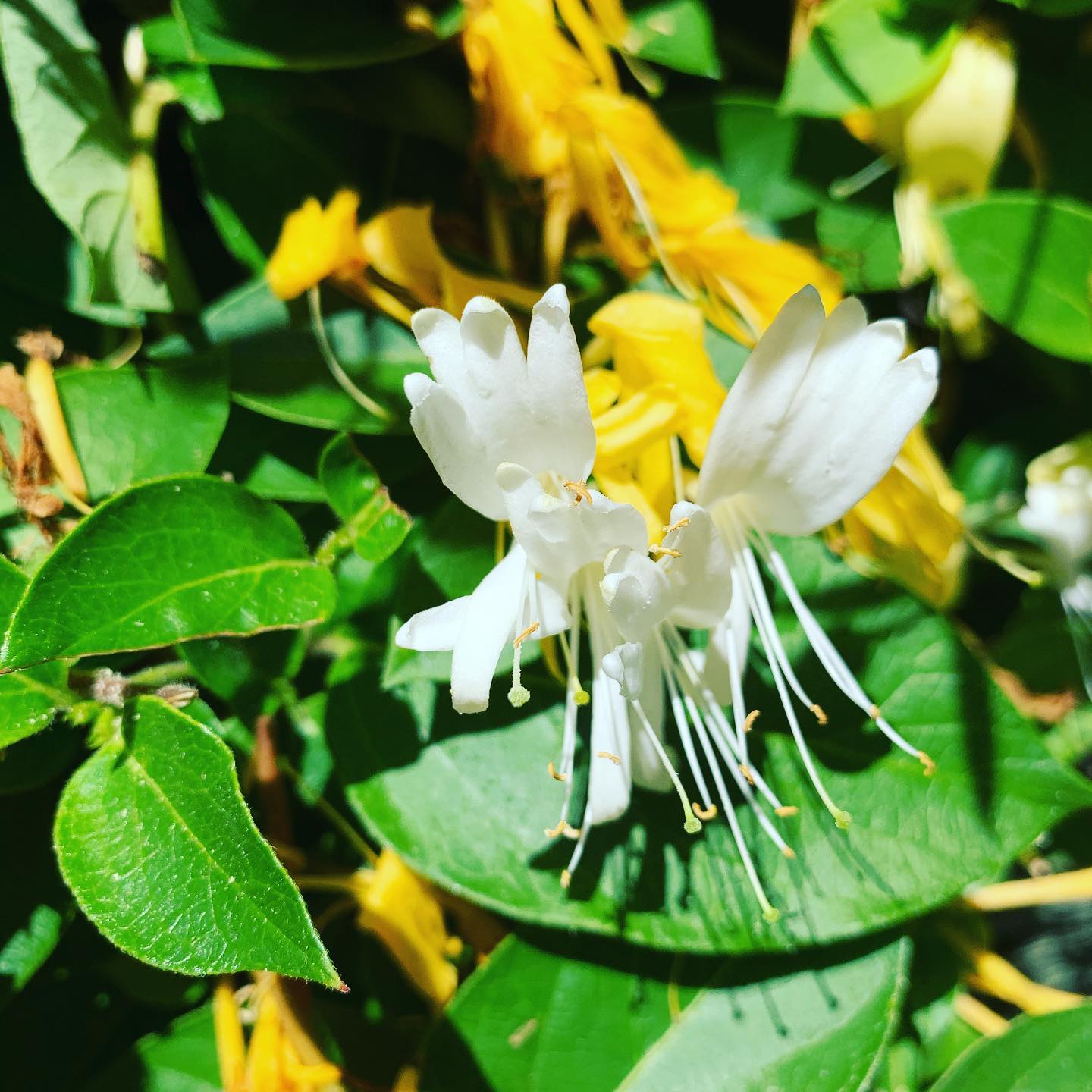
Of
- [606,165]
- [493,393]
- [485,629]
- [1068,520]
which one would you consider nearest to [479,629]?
[485,629]

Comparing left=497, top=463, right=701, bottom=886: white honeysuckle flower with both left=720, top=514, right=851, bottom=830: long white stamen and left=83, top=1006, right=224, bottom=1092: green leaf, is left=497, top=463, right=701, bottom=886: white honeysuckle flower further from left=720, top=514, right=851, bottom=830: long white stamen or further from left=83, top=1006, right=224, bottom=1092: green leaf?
left=83, top=1006, right=224, bottom=1092: green leaf

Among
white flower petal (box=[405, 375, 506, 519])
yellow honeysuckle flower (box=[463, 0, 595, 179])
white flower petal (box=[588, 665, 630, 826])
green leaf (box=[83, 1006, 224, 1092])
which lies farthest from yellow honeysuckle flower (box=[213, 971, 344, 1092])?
yellow honeysuckle flower (box=[463, 0, 595, 179])

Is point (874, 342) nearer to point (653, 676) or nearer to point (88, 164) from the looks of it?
point (653, 676)

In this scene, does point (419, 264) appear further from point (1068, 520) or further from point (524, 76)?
point (1068, 520)

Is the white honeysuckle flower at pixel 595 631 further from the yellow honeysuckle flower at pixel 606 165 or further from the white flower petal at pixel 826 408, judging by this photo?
the yellow honeysuckle flower at pixel 606 165

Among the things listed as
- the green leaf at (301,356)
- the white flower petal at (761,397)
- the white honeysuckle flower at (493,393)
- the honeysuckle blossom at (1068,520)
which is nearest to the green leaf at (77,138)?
the green leaf at (301,356)

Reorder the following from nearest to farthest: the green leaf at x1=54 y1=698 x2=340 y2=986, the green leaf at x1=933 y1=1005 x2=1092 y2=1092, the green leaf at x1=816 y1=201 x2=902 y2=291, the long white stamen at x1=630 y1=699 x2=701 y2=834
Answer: the green leaf at x1=54 y1=698 x2=340 y2=986 < the long white stamen at x1=630 y1=699 x2=701 y2=834 < the green leaf at x1=933 y1=1005 x2=1092 y2=1092 < the green leaf at x1=816 y1=201 x2=902 y2=291
